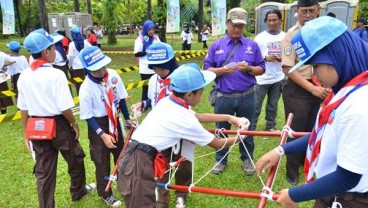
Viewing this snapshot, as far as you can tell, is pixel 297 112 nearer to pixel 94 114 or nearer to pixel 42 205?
pixel 94 114

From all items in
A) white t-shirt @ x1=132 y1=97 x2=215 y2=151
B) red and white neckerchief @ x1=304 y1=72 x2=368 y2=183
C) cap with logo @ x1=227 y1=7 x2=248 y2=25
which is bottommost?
white t-shirt @ x1=132 y1=97 x2=215 y2=151

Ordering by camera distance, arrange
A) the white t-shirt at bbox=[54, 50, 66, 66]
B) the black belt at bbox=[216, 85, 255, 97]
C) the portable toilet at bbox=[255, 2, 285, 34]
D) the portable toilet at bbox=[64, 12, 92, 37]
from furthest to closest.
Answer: the portable toilet at bbox=[64, 12, 92, 37] < the portable toilet at bbox=[255, 2, 285, 34] < the white t-shirt at bbox=[54, 50, 66, 66] < the black belt at bbox=[216, 85, 255, 97]

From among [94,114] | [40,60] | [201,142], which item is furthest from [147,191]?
[40,60]

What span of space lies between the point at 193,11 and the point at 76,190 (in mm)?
51163

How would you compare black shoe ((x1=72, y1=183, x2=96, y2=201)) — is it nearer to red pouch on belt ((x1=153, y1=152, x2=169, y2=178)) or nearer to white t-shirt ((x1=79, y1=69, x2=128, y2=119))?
white t-shirt ((x1=79, y1=69, x2=128, y2=119))

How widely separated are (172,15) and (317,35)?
42.0ft

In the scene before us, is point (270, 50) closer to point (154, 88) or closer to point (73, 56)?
point (154, 88)

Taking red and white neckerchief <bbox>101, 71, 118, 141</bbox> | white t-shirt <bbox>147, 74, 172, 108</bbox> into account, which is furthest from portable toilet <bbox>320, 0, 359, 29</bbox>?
red and white neckerchief <bbox>101, 71, 118, 141</bbox>

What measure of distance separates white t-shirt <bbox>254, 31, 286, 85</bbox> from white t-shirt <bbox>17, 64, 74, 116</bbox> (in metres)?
3.36

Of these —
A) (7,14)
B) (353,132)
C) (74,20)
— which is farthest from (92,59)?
(74,20)

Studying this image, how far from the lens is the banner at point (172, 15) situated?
13.7m

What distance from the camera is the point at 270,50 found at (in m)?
5.52

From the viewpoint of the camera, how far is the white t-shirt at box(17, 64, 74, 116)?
10.9 ft

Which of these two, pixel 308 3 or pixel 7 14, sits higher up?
pixel 7 14
